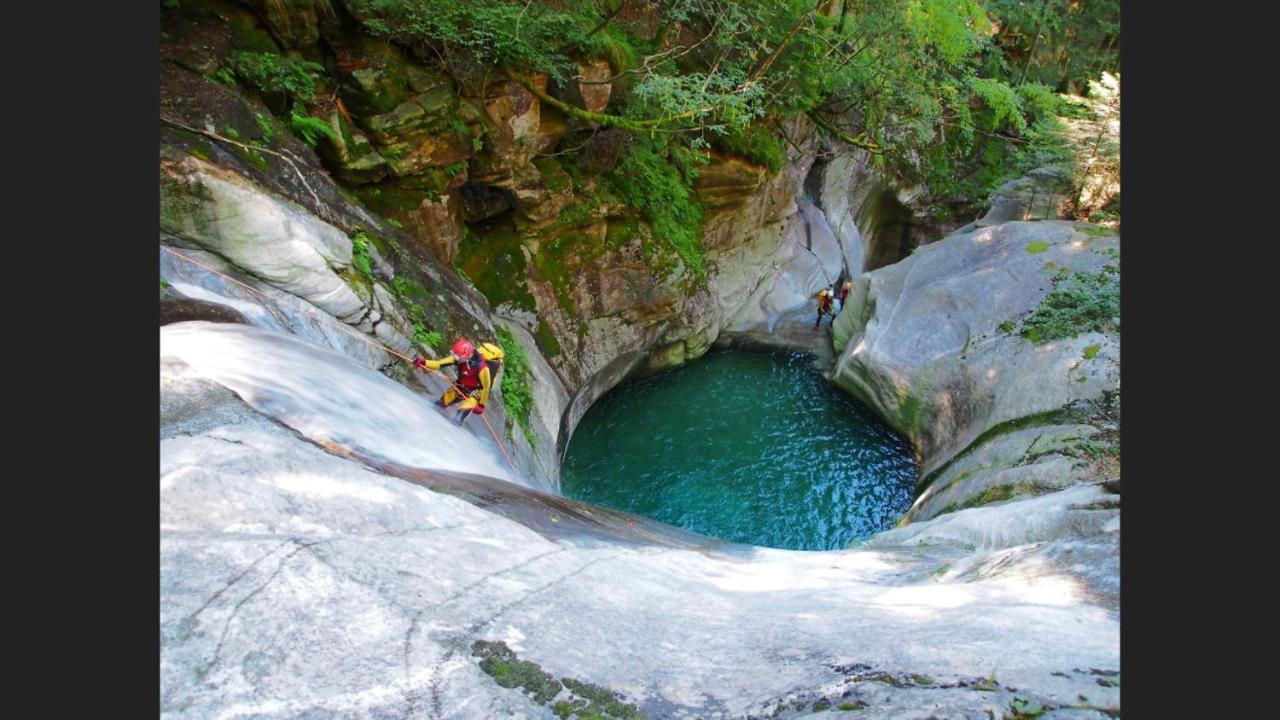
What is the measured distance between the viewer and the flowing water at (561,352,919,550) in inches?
551

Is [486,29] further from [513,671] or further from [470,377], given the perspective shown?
[513,671]

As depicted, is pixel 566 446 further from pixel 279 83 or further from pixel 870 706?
pixel 870 706

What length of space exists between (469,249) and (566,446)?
4660mm

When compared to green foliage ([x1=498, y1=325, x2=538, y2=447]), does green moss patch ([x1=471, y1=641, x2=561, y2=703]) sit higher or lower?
lower

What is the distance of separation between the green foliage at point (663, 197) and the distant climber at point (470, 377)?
7122mm

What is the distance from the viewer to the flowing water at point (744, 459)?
45.9 feet

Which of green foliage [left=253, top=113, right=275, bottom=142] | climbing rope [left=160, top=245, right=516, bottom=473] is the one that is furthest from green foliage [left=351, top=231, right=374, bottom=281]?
green foliage [left=253, top=113, right=275, bottom=142]

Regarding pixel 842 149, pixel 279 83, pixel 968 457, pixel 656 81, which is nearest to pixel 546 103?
pixel 656 81

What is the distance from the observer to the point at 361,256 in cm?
964

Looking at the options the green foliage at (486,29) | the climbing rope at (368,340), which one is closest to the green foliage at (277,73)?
the green foliage at (486,29)

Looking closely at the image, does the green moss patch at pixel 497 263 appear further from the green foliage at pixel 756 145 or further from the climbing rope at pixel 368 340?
the green foliage at pixel 756 145

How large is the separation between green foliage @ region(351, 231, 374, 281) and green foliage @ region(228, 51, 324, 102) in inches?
85.3

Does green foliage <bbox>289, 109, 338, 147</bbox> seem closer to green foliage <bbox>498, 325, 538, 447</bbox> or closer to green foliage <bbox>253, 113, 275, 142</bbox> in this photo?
green foliage <bbox>253, 113, 275, 142</bbox>

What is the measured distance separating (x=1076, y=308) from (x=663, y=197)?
9000mm
